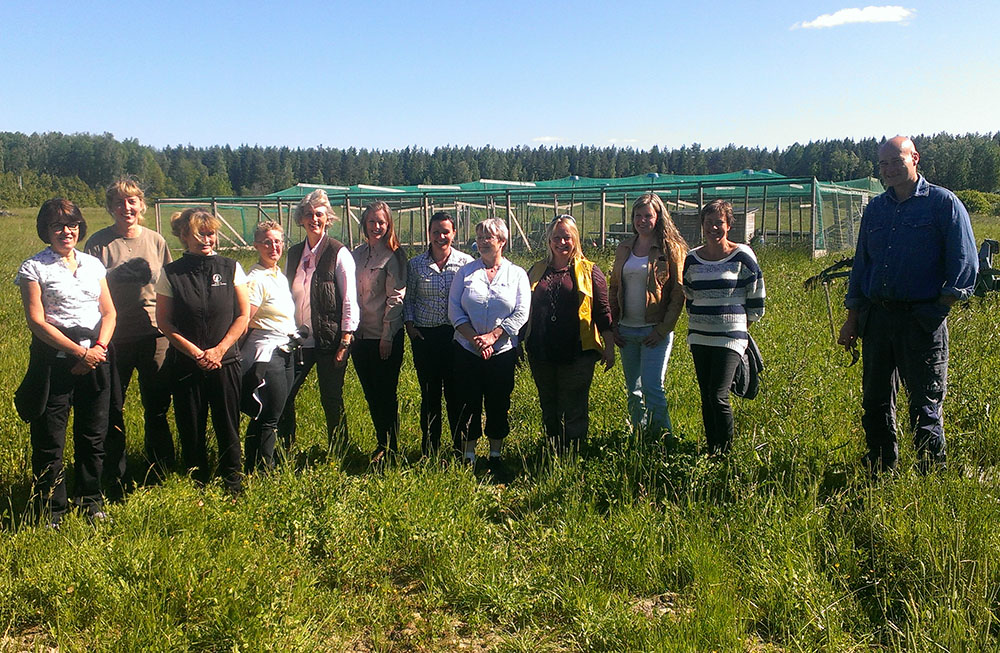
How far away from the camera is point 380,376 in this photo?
488 centimetres

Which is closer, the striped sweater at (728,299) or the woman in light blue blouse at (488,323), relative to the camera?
the striped sweater at (728,299)

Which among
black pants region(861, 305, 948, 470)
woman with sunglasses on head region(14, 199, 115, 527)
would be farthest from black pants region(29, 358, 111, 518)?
black pants region(861, 305, 948, 470)

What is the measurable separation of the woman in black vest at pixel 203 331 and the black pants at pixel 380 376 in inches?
34.1

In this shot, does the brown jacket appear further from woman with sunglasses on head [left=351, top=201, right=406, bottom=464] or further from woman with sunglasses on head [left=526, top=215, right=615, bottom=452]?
woman with sunglasses on head [left=351, top=201, right=406, bottom=464]

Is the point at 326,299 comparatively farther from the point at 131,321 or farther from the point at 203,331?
the point at 131,321

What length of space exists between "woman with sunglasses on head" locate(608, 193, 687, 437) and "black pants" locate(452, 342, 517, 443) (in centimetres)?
79

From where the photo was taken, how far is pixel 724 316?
14.2 feet

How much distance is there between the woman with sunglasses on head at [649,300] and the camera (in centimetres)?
462

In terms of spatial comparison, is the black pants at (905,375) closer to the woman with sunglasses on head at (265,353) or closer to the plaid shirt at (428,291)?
the plaid shirt at (428,291)

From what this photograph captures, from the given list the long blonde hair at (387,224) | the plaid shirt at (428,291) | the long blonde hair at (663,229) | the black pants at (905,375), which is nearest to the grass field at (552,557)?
the black pants at (905,375)

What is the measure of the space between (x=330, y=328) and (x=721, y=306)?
95.5 inches

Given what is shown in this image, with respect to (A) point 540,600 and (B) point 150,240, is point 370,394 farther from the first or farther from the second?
(A) point 540,600

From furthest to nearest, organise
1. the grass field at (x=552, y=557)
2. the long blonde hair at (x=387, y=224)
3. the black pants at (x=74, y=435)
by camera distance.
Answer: the long blonde hair at (x=387, y=224) < the black pants at (x=74, y=435) < the grass field at (x=552, y=557)

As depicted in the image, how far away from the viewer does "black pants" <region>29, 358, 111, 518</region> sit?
392 cm
